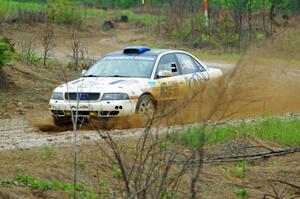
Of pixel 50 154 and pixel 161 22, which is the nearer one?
pixel 50 154

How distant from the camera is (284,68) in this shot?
22672 mm

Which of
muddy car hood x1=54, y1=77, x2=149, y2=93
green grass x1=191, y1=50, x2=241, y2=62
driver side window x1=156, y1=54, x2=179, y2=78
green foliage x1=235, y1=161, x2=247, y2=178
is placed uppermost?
driver side window x1=156, y1=54, x2=179, y2=78

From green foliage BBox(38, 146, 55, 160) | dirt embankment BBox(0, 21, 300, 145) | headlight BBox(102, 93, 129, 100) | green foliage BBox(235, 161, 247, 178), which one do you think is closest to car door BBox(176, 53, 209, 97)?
dirt embankment BBox(0, 21, 300, 145)

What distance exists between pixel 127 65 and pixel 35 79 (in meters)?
6.84

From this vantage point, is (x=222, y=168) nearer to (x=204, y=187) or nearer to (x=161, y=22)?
(x=204, y=187)

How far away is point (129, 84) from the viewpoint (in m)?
16.4

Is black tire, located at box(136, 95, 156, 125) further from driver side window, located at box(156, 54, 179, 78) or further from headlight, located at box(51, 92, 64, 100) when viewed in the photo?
headlight, located at box(51, 92, 64, 100)

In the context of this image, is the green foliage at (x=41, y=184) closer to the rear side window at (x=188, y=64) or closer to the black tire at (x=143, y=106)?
the black tire at (x=143, y=106)

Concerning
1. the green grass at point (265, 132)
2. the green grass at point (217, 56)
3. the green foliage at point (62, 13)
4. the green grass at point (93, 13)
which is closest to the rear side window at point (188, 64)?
the green grass at point (265, 132)

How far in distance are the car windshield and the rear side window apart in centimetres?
88

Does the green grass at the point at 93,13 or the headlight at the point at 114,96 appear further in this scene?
the green grass at the point at 93,13

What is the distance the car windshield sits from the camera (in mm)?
17047

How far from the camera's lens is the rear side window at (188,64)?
711 inches

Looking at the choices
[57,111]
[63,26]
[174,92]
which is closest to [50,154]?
[57,111]
